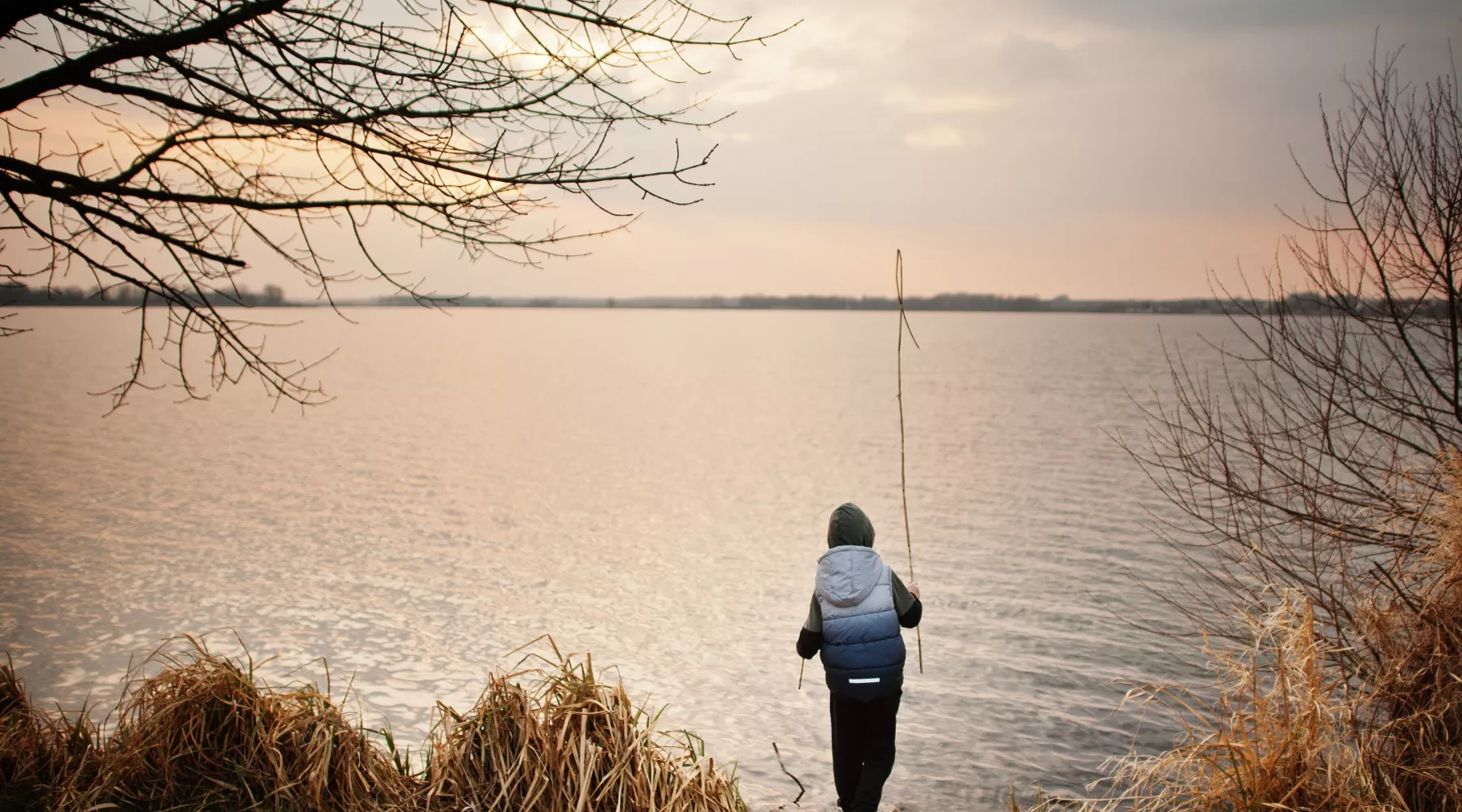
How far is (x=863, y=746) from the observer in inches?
215

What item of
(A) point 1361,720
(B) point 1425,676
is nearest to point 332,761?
(A) point 1361,720

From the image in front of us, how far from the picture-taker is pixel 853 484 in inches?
913

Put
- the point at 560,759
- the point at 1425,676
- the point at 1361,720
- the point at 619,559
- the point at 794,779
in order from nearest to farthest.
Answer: the point at 560,759
the point at 1425,676
the point at 1361,720
the point at 794,779
the point at 619,559

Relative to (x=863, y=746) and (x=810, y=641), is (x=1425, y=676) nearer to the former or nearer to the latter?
(x=863, y=746)

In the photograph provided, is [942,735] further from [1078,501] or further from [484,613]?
[1078,501]

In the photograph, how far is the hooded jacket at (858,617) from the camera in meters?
5.11

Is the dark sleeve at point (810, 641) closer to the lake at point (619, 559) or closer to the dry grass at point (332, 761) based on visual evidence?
the dry grass at point (332, 761)

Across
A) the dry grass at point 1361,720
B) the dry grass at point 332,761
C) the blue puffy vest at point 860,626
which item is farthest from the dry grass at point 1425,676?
the dry grass at point 332,761

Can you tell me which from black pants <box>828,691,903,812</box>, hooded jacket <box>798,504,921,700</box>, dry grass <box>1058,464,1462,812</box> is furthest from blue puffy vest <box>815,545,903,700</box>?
dry grass <box>1058,464,1462,812</box>

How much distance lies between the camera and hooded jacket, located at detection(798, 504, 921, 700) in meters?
5.11

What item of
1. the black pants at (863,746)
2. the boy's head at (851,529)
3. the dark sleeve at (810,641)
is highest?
the boy's head at (851,529)

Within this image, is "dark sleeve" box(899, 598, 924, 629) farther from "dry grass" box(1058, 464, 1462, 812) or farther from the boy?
"dry grass" box(1058, 464, 1462, 812)

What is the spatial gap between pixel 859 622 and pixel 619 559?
10.8 metres

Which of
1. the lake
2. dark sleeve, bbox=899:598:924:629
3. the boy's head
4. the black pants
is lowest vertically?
the lake
